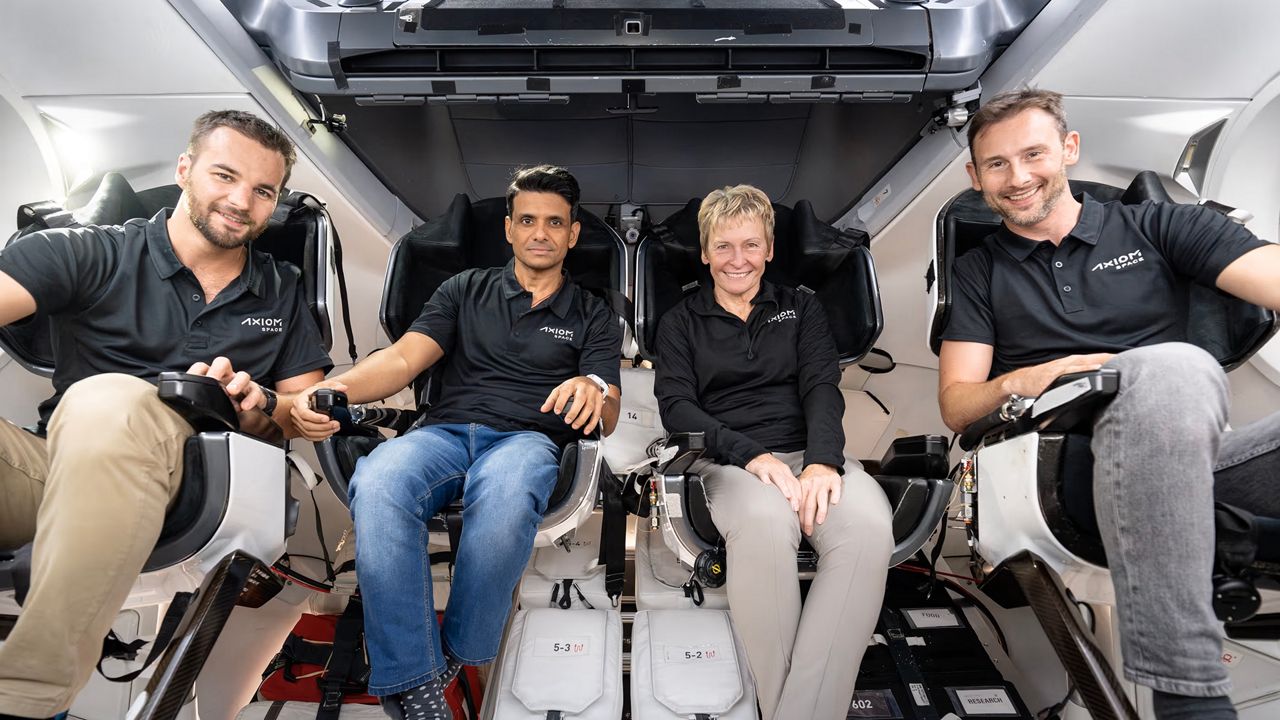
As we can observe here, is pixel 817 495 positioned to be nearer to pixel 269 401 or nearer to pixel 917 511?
pixel 917 511

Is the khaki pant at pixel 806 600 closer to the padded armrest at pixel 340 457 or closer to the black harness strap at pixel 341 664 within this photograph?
the padded armrest at pixel 340 457

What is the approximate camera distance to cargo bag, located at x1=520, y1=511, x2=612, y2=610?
2463mm

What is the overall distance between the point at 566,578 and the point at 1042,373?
1601 millimetres

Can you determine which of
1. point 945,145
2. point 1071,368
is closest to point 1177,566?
point 1071,368

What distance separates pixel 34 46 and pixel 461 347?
1467 mm

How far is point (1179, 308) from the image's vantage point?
1.98m

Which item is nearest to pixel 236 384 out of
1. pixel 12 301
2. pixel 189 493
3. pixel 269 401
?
pixel 269 401

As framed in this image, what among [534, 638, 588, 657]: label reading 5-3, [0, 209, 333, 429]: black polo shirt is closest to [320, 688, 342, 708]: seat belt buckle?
[534, 638, 588, 657]: label reading 5-3

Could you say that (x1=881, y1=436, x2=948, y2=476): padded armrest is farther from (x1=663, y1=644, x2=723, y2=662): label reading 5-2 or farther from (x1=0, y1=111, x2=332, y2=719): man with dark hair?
(x1=0, y1=111, x2=332, y2=719): man with dark hair

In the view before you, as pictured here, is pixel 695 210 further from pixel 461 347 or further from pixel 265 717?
pixel 265 717

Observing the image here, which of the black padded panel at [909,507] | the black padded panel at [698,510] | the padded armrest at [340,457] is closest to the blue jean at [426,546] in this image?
the padded armrest at [340,457]

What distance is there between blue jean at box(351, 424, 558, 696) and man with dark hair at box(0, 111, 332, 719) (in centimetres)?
37

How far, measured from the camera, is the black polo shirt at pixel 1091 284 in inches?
76.8

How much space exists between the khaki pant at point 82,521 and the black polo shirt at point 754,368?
1284 millimetres
